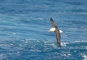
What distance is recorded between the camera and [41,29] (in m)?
97.9

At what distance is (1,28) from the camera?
3789 inches

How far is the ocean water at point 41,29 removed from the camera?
7306 cm

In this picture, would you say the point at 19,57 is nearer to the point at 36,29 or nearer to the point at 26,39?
the point at 26,39

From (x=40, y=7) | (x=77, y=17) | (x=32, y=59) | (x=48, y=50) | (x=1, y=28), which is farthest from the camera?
(x=40, y=7)

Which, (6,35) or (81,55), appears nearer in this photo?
(81,55)

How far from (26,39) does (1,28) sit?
13.7 m

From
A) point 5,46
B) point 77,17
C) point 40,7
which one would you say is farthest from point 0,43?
point 40,7

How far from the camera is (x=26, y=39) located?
281ft

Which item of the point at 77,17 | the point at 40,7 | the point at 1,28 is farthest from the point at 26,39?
the point at 40,7

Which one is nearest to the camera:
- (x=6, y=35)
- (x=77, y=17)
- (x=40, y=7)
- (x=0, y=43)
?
(x=0, y=43)

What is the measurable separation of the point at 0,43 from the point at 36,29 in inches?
708

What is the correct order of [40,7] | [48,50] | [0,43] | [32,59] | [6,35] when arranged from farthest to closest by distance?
[40,7] < [6,35] < [0,43] < [48,50] < [32,59]

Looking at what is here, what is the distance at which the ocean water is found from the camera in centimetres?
7306

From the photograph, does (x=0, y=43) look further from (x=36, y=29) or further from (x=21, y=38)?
(x=36, y=29)
